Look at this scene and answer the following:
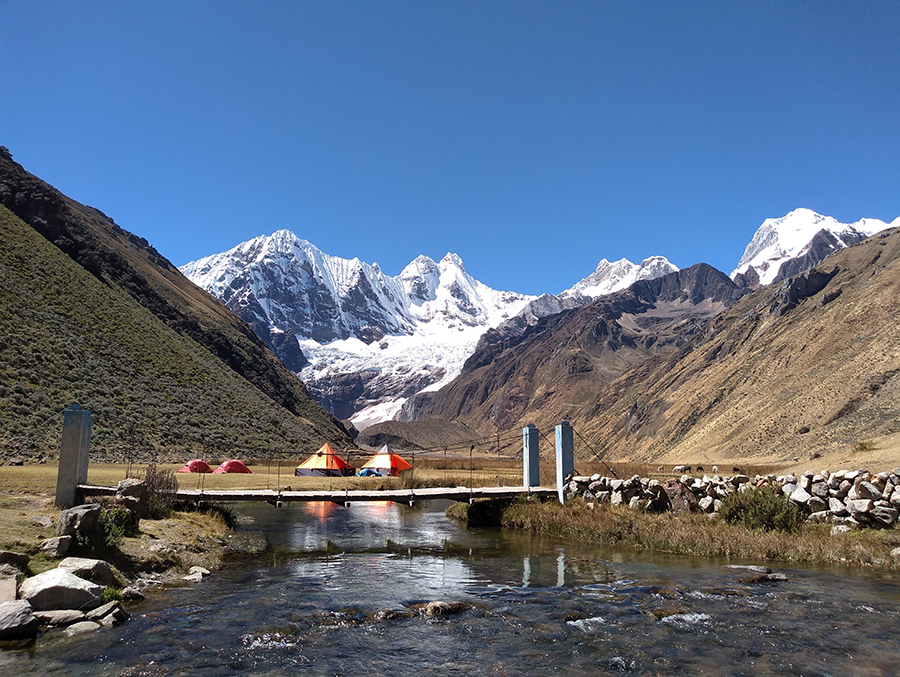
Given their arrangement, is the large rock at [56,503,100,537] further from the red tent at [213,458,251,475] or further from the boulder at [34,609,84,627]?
the red tent at [213,458,251,475]

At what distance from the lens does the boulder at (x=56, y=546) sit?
13.1 metres

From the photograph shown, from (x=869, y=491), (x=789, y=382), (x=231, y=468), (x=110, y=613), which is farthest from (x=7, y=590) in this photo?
(x=789, y=382)

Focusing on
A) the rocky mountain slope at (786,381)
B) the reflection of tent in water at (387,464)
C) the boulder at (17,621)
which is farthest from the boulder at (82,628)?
the reflection of tent in water at (387,464)

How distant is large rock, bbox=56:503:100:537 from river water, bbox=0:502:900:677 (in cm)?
259

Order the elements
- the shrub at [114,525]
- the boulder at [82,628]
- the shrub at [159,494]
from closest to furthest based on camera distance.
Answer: the boulder at [82,628]
the shrub at [114,525]
the shrub at [159,494]

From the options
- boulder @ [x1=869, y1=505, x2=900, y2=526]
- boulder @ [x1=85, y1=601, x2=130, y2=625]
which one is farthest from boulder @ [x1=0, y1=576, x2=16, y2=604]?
boulder @ [x1=869, y1=505, x2=900, y2=526]

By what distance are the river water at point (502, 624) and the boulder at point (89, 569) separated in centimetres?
115

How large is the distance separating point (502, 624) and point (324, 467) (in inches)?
1755

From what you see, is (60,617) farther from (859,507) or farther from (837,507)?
(837,507)

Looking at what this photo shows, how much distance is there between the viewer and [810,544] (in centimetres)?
1798

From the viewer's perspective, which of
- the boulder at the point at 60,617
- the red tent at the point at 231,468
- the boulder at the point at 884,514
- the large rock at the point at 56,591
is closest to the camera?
the boulder at the point at 60,617

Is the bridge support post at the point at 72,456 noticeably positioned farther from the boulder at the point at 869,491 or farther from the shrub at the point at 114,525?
the boulder at the point at 869,491

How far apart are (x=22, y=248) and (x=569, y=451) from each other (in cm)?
6368

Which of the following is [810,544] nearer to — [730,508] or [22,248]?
[730,508]
